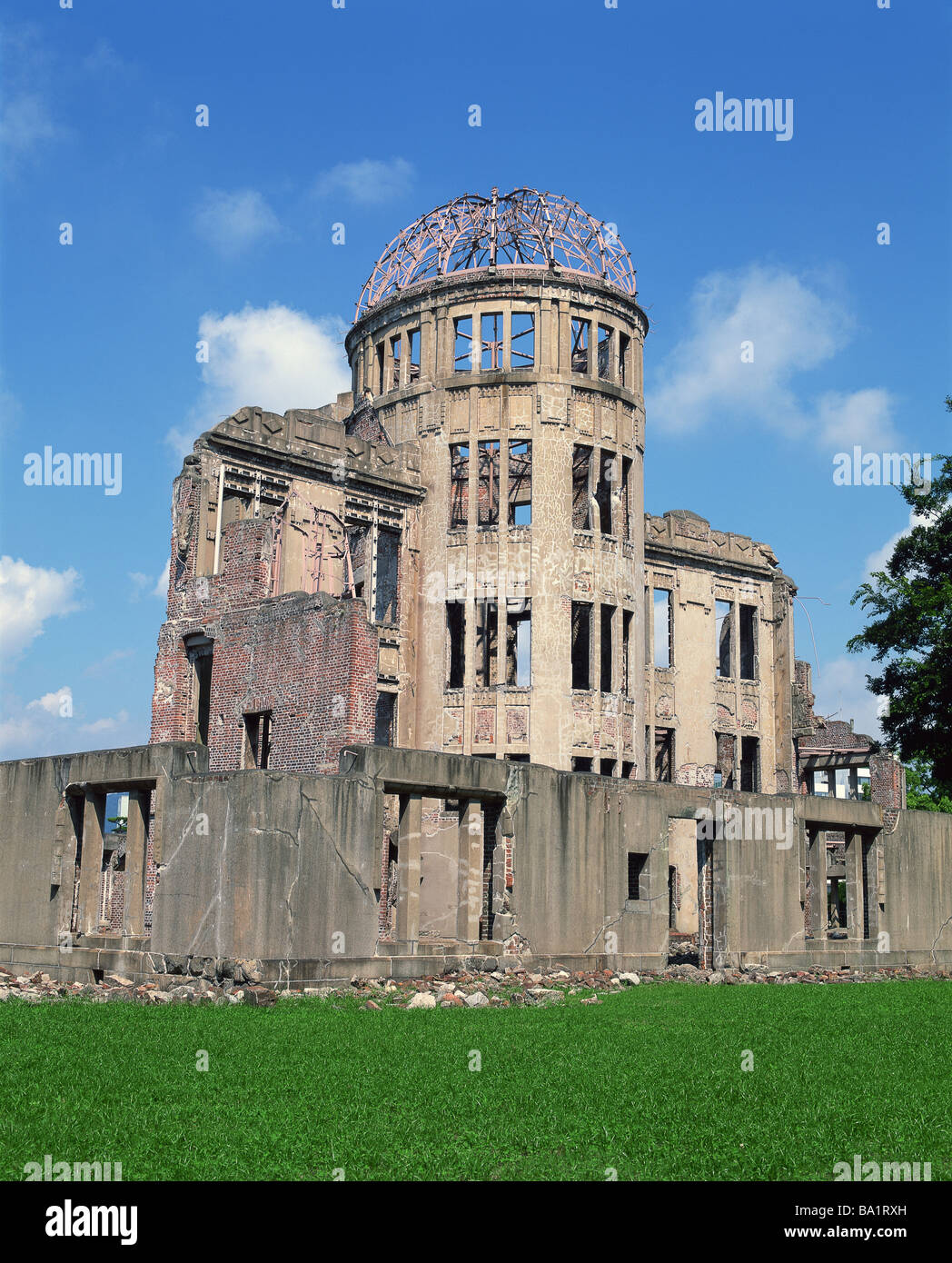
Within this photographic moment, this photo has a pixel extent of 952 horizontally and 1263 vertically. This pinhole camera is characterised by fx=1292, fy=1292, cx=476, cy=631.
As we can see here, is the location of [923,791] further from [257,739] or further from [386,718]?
[257,739]

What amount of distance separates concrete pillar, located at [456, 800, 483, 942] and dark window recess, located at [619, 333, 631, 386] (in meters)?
15.5

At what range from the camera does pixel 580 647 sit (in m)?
31.5

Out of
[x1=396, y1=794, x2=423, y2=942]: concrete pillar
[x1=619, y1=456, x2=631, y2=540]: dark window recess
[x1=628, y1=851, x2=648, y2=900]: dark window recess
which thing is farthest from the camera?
[x1=619, y1=456, x2=631, y2=540]: dark window recess

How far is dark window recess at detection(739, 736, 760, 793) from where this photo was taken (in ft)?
118

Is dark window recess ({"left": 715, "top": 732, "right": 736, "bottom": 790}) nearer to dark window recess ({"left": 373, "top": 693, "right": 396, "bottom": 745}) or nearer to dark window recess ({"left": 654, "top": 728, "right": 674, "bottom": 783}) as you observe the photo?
dark window recess ({"left": 654, "top": 728, "right": 674, "bottom": 783})

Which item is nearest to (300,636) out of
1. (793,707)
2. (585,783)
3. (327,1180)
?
(585,783)

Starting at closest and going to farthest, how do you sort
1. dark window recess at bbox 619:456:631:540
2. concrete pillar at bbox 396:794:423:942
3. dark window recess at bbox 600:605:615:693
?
concrete pillar at bbox 396:794:423:942
dark window recess at bbox 600:605:615:693
dark window recess at bbox 619:456:631:540

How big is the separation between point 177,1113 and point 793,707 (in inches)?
1219

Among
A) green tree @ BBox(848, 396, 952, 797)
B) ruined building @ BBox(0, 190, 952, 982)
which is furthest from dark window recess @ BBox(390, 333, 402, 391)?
green tree @ BBox(848, 396, 952, 797)

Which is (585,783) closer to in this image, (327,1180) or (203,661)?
(203,661)

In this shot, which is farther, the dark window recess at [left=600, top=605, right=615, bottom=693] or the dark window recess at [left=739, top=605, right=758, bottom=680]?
the dark window recess at [left=739, top=605, right=758, bottom=680]

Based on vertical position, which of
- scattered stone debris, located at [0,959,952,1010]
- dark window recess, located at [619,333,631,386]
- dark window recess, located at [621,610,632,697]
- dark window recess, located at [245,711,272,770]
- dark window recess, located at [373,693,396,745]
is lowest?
scattered stone debris, located at [0,959,952,1010]

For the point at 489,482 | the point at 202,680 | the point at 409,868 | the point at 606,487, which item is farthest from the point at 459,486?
the point at 409,868
